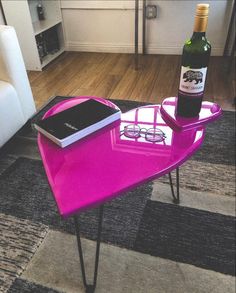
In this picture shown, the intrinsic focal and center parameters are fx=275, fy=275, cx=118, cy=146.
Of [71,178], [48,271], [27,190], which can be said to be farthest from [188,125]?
[27,190]

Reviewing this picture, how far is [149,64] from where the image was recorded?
2.63 m

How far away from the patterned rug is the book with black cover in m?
0.44

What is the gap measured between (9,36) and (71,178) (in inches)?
40.0

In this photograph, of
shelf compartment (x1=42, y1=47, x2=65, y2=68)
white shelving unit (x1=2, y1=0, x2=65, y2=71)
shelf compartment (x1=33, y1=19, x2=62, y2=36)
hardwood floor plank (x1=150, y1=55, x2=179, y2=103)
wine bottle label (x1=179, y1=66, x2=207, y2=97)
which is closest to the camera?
wine bottle label (x1=179, y1=66, x2=207, y2=97)

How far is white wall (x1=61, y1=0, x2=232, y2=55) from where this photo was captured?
8.34 ft

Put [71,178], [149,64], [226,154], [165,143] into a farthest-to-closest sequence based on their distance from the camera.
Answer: [149,64] → [226,154] → [165,143] → [71,178]

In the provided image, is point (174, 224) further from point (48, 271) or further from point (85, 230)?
point (48, 271)

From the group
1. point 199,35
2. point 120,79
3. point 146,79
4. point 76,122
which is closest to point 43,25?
point 120,79

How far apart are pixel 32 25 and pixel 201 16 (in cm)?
202

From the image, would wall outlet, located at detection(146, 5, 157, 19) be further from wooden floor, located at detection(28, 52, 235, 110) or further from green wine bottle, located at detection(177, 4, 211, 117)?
green wine bottle, located at detection(177, 4, 211, 117)

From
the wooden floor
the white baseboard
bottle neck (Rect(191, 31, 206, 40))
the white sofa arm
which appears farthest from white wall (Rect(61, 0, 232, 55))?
bottle neck (Rect(191, 31, 206, 40))

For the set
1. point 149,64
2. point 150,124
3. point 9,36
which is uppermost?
point 9,36

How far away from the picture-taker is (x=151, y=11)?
2594 mm

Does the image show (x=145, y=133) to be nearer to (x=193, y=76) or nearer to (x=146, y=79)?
(x=193, y=76)
